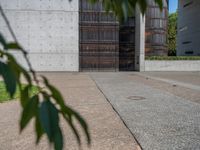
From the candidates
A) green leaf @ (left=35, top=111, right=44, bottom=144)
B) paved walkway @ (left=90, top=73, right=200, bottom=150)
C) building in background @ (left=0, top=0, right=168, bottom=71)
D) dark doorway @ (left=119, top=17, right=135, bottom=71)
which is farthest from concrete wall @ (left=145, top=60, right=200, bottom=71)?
green leaf @ (left=35, top=111, right=44, bottom=144)

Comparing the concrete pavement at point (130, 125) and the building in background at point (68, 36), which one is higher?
the building in background at point (68, 36)

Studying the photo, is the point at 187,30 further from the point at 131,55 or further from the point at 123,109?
the point at 123,109

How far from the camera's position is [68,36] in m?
36.9

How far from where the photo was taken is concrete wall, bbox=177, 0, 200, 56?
51.6 m

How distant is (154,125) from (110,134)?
52.8 inches

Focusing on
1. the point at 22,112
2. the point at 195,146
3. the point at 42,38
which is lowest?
the point at 195,146

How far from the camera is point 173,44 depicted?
73500 mm

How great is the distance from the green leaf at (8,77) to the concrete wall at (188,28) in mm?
50183

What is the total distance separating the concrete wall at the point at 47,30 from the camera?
36.0 m

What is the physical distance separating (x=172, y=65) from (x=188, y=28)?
18.1 m

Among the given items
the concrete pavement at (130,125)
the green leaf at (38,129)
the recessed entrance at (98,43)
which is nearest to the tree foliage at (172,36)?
the recessed entrance at (98,43)

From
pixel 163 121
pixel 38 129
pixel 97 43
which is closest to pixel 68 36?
pixel 97 43

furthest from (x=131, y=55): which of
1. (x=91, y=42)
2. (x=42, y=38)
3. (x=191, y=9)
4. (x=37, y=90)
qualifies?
(x=37, y=90)

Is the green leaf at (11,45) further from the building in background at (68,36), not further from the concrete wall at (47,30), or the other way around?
the concrete wall at (47,30)
